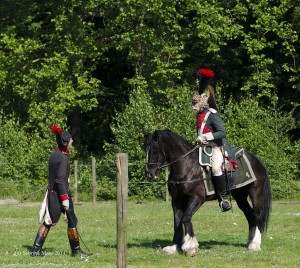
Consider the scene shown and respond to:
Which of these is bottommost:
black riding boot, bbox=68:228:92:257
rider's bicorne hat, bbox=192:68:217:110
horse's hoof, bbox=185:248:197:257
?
horse's hoof, bbox=185:248:197:257

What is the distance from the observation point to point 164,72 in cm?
3894

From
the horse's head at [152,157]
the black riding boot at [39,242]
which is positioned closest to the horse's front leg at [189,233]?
the horse's head at [152,157]

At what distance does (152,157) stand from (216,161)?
1210 millimetres

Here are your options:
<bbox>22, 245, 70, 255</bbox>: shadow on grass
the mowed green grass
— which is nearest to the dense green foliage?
the mowed green grass

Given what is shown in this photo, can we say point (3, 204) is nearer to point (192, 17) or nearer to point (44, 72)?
point (44, 72)

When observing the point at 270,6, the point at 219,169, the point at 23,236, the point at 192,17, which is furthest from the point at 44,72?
the point at 219,169

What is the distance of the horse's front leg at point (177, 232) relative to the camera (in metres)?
16.6

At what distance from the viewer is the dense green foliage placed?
117 ft

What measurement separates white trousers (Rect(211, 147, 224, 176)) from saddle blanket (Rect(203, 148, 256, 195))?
0.51ft

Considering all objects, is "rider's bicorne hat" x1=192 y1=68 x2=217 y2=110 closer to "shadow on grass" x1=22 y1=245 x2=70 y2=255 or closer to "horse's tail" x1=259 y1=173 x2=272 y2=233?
"horse's tail" x1=259 y1=173 x2=272 y2=233

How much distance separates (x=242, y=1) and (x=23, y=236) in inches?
960

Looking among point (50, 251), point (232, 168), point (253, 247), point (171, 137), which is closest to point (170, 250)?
point (253, 247)

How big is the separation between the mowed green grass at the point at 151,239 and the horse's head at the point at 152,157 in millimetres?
1438

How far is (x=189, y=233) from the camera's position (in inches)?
642
